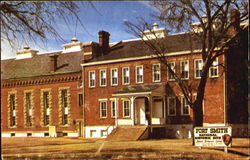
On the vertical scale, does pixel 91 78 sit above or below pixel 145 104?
above

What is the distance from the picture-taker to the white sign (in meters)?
18.1

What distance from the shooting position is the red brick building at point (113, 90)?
31594 millimetres

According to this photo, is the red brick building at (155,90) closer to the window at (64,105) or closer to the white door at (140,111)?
the white door at (140,111)

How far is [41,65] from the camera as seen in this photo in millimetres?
42344

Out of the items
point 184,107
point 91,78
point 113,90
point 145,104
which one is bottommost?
point 184,107

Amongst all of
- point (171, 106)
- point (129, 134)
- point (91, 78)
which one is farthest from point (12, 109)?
point (171, 106)

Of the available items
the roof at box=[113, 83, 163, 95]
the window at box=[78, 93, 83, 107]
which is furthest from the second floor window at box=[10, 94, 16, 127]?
the roof at box=[113, 83, 163, 95]

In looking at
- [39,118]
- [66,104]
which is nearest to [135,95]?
[66,104]

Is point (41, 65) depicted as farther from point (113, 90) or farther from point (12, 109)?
point (113, 90)

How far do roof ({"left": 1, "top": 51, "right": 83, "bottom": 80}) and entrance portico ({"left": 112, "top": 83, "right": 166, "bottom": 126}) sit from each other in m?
7.54

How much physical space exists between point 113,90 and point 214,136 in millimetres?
18728

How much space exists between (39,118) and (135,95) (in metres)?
12.5

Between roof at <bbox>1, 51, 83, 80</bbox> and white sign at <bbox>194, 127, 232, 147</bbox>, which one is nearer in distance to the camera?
white sign at <bbox>194, 127, 232, 147</bbox>

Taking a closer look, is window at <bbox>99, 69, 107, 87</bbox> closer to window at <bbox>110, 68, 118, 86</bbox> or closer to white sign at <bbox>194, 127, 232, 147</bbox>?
window at <bbox>110, 68, 118, 86</bbox>
